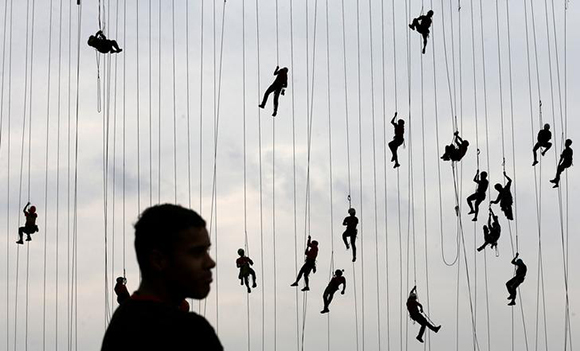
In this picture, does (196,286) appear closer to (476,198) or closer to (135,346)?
(135,346)

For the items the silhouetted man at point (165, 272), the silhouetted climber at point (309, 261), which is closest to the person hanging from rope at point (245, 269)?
the silhouetted climber at point (309, 261)

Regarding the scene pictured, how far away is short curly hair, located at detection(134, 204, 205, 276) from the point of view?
157cm

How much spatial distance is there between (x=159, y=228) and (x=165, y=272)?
67mm

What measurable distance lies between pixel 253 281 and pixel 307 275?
78 cm

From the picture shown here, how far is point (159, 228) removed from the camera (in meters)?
1.57

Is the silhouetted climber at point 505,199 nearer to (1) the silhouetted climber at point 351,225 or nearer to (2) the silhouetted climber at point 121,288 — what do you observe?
(1) the silhouetted climber at point 351,225

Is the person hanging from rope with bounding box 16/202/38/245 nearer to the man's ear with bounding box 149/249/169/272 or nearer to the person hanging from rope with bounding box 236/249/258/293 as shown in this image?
the person hanging from rope with bounding box 236/249/258/293

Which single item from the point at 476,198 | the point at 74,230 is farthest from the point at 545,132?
the point at 74,230

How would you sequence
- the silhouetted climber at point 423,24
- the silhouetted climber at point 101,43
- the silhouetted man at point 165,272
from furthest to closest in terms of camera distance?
the silhouetted climber at point 423,24 → the silhouetted climber at point 101,43 → the silhouetted man at point 165,272

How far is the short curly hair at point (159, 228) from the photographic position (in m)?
1.57

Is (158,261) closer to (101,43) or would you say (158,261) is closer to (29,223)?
(101,43)

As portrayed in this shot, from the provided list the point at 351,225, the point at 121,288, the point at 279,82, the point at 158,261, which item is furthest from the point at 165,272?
the point at 351,225

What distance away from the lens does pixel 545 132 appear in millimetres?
14828

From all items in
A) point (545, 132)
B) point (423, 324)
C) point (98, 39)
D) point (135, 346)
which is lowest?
point (423, 324)
